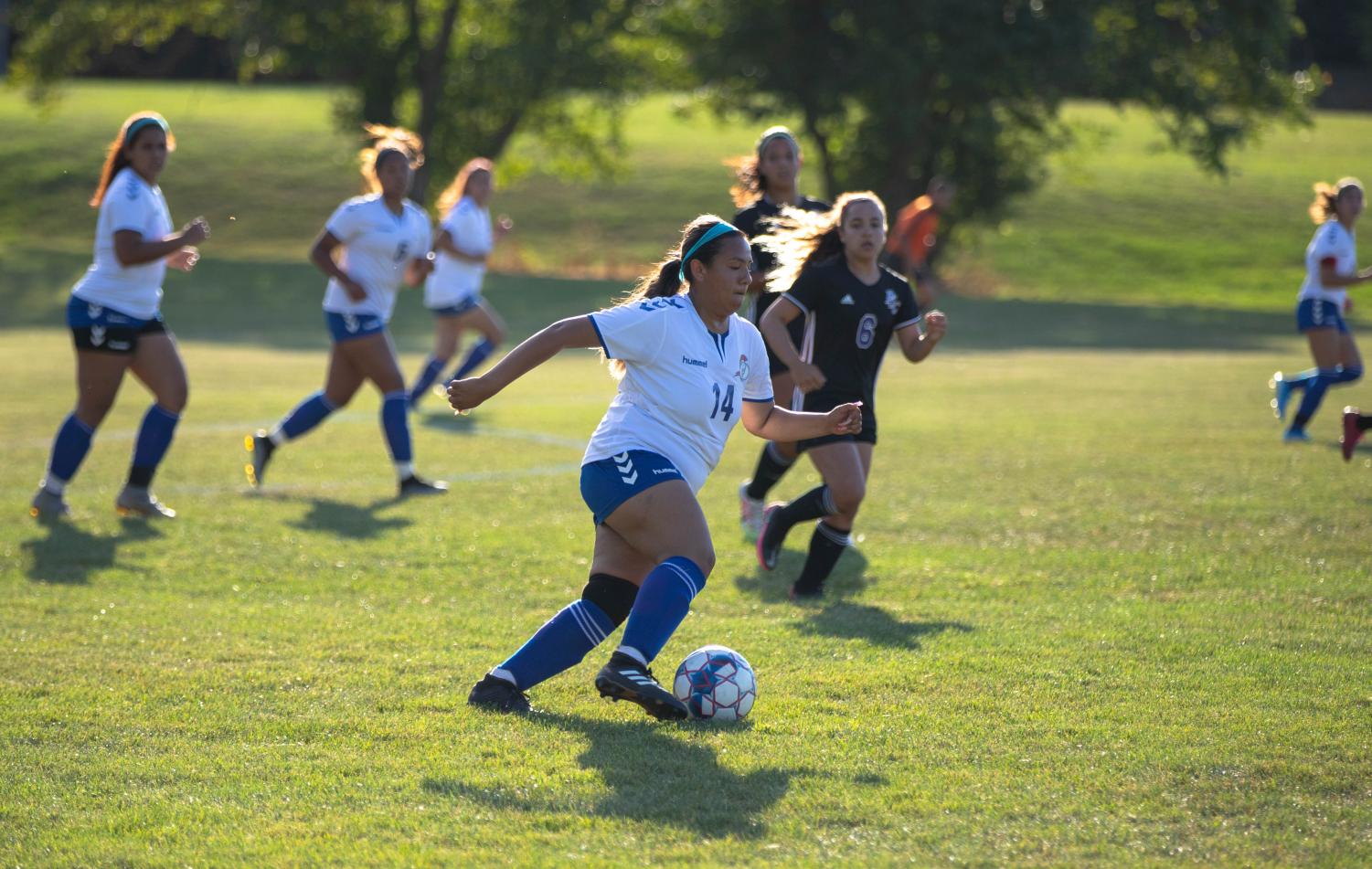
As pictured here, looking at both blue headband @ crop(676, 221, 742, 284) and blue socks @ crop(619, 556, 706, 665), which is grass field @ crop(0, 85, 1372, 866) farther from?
blue headband @ crop(676, 221, 742, 284)

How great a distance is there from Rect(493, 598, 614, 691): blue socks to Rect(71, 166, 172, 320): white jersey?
14.8 ft

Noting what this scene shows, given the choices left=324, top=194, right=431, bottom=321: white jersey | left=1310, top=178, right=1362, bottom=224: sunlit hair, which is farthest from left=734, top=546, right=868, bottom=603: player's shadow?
left=1310, top=178, right=1362, bottom=224: sunlit hair

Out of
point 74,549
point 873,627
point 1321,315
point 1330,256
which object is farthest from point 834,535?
point 1321,315

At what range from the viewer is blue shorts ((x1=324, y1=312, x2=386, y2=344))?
9.90m

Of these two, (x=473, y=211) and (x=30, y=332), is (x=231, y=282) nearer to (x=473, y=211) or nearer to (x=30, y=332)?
(x=30, y=332)

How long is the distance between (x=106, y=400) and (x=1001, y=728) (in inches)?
240

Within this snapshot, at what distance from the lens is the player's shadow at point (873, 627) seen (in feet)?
19.9

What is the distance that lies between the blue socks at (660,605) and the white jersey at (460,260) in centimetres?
963

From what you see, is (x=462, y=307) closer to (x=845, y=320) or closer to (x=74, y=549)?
(x=74, y=549)

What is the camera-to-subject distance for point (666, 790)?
13.7ft

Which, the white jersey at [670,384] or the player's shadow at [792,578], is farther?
the player's shadow at [792,578]

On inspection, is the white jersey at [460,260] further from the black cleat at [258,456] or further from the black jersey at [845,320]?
the black jersey at [845,320]

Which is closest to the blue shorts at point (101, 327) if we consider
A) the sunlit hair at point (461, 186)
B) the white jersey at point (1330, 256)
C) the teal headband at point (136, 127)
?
the teal headband at point (136, 127)

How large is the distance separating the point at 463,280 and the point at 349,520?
5.87 meters
